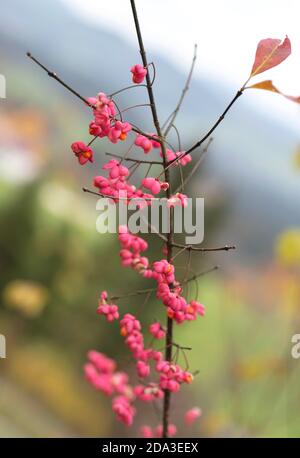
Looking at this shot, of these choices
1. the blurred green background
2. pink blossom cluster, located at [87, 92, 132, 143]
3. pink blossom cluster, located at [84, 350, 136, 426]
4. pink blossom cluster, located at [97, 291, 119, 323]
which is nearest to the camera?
pink blossom cluster, located at [87, 92, 132, 143]

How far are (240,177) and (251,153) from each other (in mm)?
270

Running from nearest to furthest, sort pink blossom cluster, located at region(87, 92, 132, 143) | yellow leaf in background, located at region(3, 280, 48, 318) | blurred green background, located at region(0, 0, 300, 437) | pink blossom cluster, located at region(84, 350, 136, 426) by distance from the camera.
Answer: pink blossom cluster, located at region(87, 92, 132, 143) < pink blossom cluster, located at region(84, 350, 136, 426) < yellow leaf in background, located at region(3, 280, 48, 318) < blurred green background, located at region(0, 0, 300, 437)

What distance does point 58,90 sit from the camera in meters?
4.63

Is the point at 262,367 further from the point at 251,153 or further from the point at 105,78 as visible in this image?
the point at 105,78

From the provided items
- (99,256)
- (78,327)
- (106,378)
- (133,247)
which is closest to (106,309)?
(133,247)

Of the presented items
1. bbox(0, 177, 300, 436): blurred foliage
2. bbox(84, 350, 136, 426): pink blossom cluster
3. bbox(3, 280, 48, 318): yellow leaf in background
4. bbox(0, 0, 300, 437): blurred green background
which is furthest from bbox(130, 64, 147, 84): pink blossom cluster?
bbox(3, 280, 48, 318): yellow leaf in background

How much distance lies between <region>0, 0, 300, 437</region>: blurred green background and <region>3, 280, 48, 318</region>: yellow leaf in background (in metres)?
0.01

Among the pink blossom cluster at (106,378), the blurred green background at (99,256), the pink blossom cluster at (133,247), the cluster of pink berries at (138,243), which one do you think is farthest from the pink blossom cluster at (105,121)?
the blurred green background at (99,256)

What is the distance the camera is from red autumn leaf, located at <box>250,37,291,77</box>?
20.6 inches

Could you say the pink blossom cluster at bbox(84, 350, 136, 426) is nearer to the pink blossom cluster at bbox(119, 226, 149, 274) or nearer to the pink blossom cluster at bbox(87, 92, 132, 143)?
the pink blossom cluster at bbox(119, 226, 149, 274)

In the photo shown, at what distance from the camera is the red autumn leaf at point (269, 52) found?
52cm

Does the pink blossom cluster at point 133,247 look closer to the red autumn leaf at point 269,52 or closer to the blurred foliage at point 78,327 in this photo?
the red autumn leaf at point 269,52

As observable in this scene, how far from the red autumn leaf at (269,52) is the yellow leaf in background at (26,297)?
1.69 m

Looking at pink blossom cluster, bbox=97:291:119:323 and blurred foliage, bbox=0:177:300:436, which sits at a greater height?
blurred foliage, bbox=0:177:300:436
